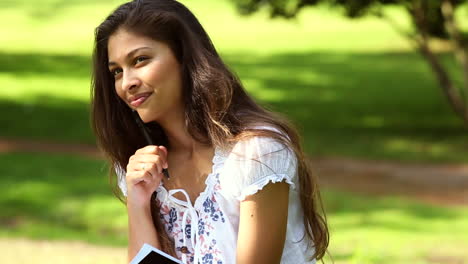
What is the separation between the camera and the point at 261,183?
8.23 ft

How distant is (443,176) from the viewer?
12.6 metres

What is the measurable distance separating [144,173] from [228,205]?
0.89ft

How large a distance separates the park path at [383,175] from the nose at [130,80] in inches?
350

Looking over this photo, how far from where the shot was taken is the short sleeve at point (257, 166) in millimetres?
2516

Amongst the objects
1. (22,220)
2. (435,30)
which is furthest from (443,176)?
(22,220)

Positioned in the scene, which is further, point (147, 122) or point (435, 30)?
point (435, 30)

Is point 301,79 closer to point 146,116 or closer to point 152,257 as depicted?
point 146,116

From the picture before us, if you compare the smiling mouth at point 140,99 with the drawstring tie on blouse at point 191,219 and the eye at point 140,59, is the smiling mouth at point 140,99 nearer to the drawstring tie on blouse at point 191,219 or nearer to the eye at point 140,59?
the eye at point 140,59

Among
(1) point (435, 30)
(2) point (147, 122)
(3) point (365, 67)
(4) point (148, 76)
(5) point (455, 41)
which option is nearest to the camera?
(4) point (148, 76)

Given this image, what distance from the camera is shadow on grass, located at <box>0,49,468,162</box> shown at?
48.7ft

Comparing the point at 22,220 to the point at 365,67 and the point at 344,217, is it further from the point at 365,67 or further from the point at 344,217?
the point at 365,67

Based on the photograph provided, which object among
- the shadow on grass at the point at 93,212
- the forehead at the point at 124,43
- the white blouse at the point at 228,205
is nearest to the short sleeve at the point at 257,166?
the white blouse at the point at 228,205

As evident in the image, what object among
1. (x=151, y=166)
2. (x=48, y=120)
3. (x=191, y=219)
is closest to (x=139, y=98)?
(x=151, y=166)

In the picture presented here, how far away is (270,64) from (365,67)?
277 centimetres
